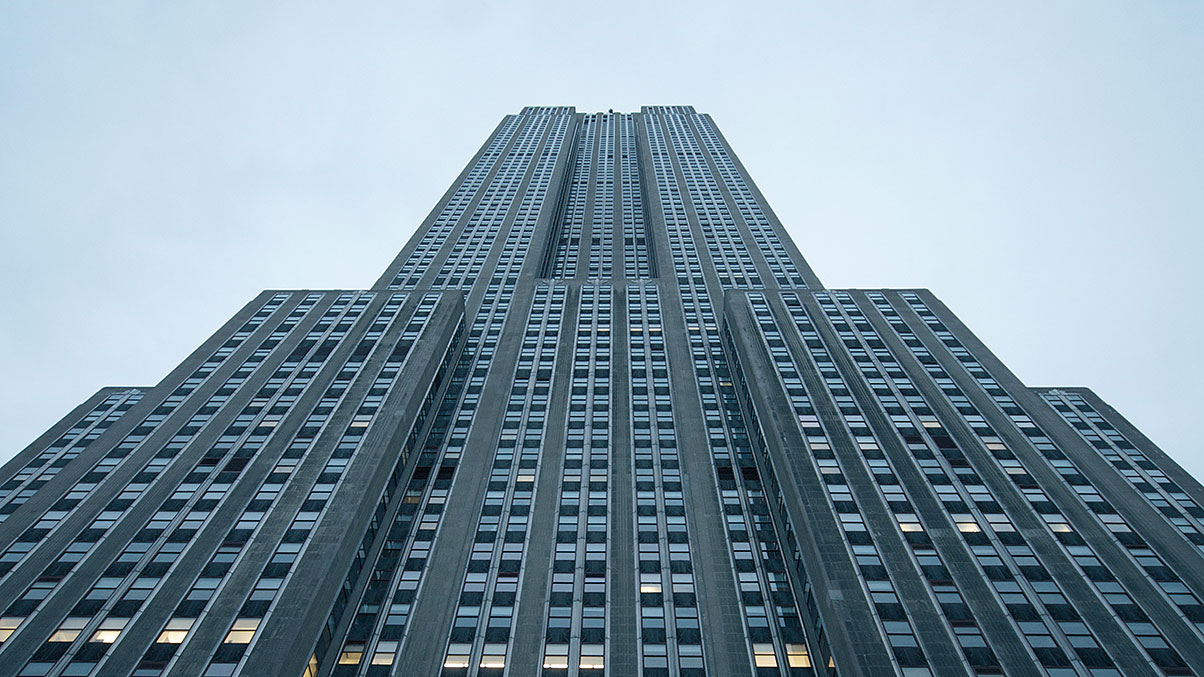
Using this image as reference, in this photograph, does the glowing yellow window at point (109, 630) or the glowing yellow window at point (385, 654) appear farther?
the glowing yellow window at point (385, 654)

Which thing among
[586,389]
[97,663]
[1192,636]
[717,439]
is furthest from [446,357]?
[1192,636]

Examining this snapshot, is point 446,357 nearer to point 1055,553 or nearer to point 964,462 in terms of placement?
point 964,462

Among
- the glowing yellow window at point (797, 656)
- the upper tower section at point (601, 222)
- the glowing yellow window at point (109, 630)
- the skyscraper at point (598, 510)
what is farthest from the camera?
the upper tower section at point (601, 222)

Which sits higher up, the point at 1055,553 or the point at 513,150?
the point at 513,150

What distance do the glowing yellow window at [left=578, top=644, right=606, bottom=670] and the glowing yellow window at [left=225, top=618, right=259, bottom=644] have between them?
68.8 feet

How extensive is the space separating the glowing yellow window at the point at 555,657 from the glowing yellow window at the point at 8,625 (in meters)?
33.0

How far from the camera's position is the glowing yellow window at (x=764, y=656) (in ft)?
157

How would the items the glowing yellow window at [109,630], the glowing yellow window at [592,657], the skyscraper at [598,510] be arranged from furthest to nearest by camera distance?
1. the glowing yellow window at [592,657]
2. the skyscraper at [598,510]
3. the glowing yellow window at [109,630]

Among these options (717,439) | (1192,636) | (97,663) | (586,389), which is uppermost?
(586,389)

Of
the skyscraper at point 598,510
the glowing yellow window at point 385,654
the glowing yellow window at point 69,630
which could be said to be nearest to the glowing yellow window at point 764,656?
the skyscraper at point 598,510

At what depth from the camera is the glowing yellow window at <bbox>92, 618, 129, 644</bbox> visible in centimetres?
4272

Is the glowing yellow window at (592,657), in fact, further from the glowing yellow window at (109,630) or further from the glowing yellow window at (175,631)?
the glowing yellow window at (109,630)

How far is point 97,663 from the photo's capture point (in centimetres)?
4119

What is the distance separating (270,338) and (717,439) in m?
53.0
